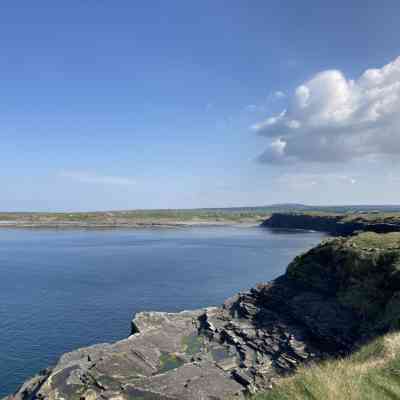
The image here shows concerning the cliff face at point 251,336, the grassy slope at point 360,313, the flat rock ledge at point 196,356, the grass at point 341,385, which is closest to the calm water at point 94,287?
the flat rock ledge at point 196,356

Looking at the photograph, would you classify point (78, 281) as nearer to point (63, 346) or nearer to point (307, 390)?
point (63, 346)

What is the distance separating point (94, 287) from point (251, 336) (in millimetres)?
34957

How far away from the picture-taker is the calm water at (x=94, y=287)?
37.3 m

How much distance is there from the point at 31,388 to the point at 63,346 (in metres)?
9.69

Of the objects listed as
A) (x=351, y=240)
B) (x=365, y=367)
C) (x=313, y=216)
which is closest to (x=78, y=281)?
(x=351, y=240)

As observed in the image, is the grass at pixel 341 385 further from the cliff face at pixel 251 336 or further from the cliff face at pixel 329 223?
the cliff face at pixel 329 223

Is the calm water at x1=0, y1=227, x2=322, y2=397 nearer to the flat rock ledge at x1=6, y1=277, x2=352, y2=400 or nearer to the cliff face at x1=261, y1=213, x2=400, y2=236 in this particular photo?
the flat rock ledge at x1=6, y1=277, x2=352, y2=400

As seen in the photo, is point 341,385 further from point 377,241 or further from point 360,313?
point 377,241

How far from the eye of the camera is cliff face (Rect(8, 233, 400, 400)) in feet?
86.0

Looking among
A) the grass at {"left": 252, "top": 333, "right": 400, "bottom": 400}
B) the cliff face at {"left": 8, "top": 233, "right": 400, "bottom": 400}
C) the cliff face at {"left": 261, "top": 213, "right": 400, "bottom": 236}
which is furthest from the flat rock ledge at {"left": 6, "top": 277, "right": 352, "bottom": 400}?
the cliff face at {"left": 261, "top": 213, "right": 400, "bottom": 236}

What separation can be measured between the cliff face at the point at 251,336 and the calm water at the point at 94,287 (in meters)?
6.54

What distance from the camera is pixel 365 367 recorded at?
32.7ft

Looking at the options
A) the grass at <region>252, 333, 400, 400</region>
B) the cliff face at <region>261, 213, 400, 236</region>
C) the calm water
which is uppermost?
the grass at <region>252, 333, 400, 400</region>

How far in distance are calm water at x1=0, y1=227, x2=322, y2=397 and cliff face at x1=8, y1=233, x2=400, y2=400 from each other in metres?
6.54
